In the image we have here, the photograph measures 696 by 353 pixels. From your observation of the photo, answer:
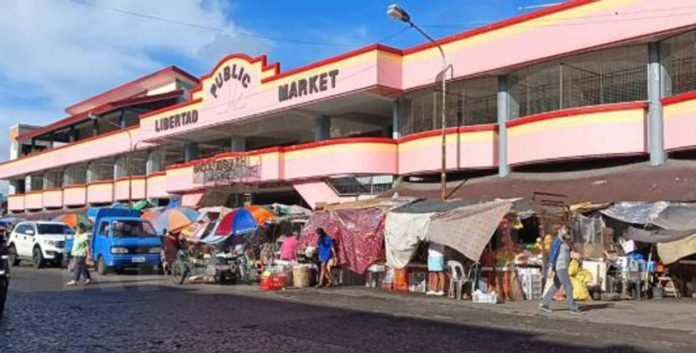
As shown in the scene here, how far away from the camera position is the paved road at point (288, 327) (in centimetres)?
1012

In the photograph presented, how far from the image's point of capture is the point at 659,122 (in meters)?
20.0

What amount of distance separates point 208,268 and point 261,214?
12.0 feet

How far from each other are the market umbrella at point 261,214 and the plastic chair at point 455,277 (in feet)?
29.4

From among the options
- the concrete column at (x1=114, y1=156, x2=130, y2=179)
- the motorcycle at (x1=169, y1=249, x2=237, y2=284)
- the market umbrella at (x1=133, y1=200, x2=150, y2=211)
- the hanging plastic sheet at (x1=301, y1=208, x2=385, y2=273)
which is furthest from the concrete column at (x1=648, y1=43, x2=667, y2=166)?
the concrete column at (x1=114, y1=156, x2=130, y2=179)

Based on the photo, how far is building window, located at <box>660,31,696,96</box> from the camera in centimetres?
2039

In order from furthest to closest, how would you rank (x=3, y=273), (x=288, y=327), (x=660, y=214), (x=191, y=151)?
(x=191, y=151)
(x=660, y=214)
(x=3, y=273)
(x=288, y=327)

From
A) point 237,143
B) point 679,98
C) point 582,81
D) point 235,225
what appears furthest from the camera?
point 237,143

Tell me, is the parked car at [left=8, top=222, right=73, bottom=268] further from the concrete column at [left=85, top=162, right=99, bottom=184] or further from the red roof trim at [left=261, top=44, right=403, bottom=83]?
the concrete column at [left=85, top=162, right=99, bottom=184]

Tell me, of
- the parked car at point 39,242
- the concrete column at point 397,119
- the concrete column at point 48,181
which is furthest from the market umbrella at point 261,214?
the concrete column at point 48,181

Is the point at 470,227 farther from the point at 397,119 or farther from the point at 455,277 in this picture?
the point at 397,119

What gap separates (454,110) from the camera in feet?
87.6

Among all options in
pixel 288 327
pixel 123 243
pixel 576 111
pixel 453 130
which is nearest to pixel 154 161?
pixel 123 243

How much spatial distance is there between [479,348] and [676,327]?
454cm

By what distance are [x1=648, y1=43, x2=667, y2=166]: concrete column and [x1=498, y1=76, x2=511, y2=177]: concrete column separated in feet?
15.5
